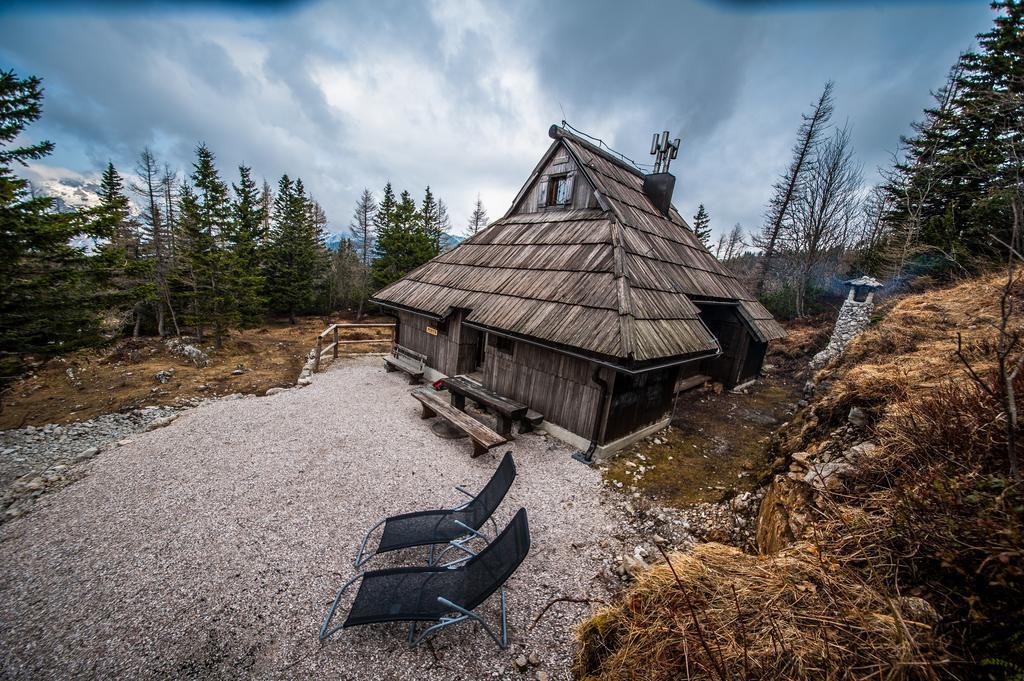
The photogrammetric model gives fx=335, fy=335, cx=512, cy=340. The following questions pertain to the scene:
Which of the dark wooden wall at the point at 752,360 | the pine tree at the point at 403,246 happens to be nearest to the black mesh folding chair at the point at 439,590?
the dark wooden wall at the point at 752,360

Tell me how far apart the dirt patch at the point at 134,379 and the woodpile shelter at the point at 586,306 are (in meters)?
6.40

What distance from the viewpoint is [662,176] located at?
1309cm

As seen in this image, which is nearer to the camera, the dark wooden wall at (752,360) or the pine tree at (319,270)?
the dark wooden wall at (752,360)

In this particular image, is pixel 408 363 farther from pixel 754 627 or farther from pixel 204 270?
pixel 204 270

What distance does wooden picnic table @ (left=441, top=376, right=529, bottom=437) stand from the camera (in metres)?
8.01

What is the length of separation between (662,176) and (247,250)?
2900 centimetres

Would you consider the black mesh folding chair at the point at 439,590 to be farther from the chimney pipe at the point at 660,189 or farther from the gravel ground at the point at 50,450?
the chimney pipe at the point at 660,189

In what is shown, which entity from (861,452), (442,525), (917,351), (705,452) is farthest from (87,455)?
(917,351)

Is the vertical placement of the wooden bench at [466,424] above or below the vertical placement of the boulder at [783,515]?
below

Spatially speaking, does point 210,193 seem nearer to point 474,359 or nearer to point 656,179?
point 474,359

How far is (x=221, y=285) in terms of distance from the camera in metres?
19.5

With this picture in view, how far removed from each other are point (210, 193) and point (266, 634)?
97.9 ft

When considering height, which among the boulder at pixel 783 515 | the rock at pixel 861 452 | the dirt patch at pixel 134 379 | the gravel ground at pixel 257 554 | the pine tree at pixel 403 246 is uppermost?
the pine tree at pixel 403 246

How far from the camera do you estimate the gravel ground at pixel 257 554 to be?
3.40m
